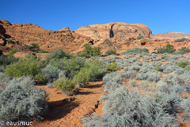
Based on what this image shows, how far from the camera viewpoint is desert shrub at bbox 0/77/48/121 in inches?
124

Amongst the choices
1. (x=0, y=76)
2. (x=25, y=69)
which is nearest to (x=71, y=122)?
(x=25, y=69)

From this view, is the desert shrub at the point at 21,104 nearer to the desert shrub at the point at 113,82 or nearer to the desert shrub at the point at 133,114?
the desert shrub at the point at 133,114

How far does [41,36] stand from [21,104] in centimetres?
5733

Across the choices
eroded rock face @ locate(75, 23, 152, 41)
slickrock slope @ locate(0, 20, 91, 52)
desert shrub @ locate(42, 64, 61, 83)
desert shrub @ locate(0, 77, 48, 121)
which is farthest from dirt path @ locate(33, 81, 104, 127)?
eroded rock face @ locate(75, 23, 152, 41)

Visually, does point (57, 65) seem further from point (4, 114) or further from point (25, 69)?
point (4, 114)

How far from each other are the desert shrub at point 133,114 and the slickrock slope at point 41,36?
151 feet

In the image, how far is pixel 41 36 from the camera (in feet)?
176

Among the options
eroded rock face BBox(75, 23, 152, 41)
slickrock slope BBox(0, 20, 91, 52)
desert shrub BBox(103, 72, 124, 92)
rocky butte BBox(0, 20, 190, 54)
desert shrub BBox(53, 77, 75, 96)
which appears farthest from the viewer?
eroded rock face BBox(75, 23, 152, 41)

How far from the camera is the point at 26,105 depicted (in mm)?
3367

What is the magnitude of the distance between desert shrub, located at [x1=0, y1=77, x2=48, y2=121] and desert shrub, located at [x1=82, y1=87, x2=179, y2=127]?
1526mm

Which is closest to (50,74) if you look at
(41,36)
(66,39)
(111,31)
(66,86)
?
A: (66,86)

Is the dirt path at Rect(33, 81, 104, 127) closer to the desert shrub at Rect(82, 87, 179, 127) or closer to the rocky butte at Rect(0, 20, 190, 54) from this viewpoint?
the desert shrub at Rect(82, 87, 179, 127)

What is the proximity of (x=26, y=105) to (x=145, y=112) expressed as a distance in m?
3.44

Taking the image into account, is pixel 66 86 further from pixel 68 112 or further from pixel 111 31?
pixel 111 31
